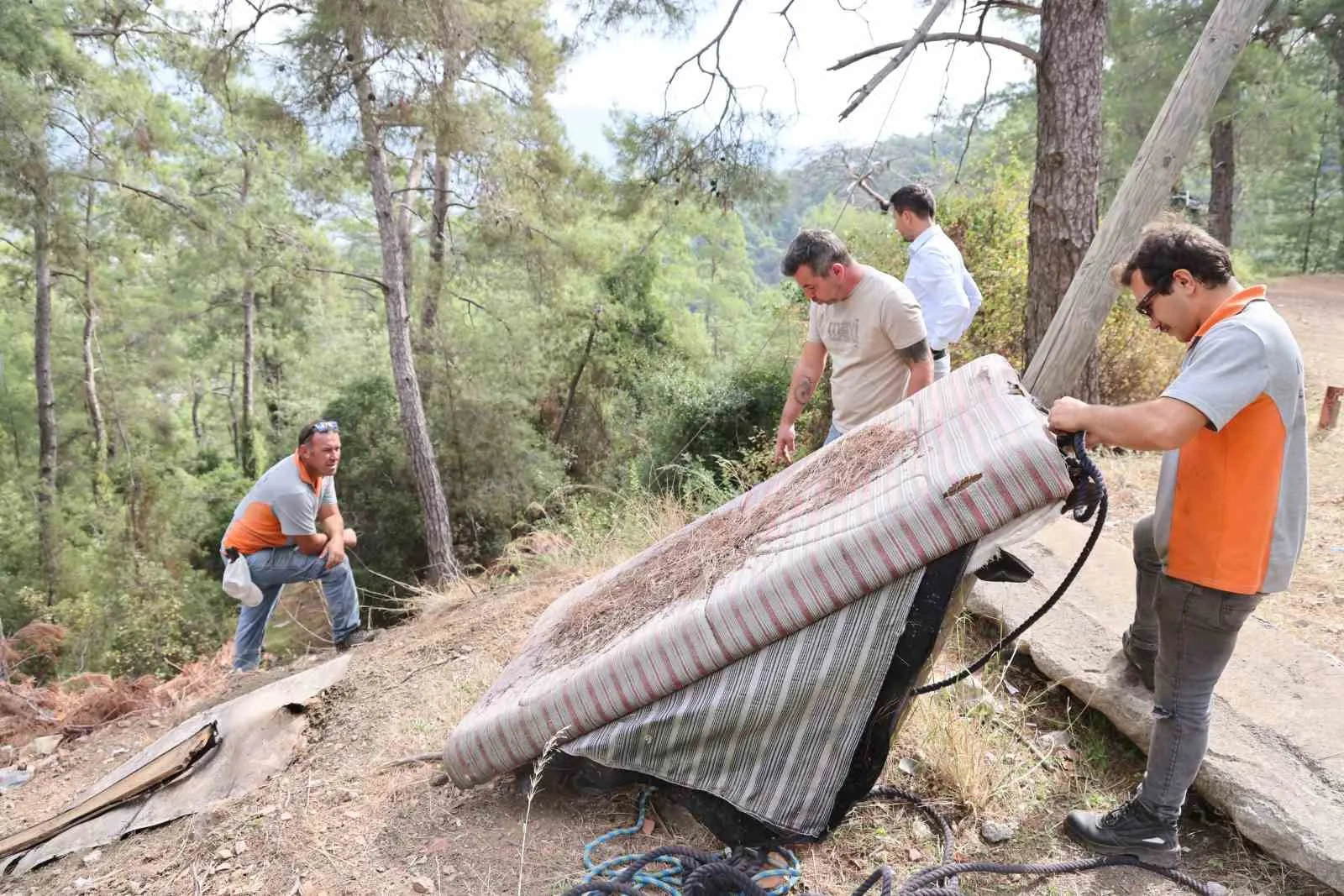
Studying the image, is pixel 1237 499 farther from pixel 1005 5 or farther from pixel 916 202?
pixel 1005 5

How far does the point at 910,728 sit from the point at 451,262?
14272 mm

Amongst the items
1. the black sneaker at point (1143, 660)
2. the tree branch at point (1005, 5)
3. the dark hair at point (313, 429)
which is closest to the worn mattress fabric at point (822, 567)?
the black sneaker at point (1143, 660)

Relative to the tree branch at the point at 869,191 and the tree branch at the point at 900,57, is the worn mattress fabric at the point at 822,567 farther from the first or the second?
the tree branch at the point at 869,191

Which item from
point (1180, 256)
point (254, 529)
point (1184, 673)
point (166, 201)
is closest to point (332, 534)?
point (254, 529)

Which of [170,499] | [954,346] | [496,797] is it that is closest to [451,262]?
[170,499]

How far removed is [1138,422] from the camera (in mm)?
1808

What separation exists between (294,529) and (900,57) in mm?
4434

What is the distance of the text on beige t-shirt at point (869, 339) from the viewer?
354 centimetres

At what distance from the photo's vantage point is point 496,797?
258 centimetres

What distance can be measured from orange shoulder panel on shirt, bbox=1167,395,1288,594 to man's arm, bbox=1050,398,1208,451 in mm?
185

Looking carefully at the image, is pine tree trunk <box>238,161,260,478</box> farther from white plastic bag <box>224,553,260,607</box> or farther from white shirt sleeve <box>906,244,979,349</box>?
white shirt sleeve <box>906,244,979,349</box>

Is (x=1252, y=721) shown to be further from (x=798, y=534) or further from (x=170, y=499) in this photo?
(x=170, y=499)

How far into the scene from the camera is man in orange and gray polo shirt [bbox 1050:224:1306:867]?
1.81 metres

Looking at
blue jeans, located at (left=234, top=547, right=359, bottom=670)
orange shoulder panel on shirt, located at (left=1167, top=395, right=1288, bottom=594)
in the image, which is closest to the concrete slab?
orange shoulder panel on shirt, located at (left=1167, top=395, right=1288, bottom=594)
